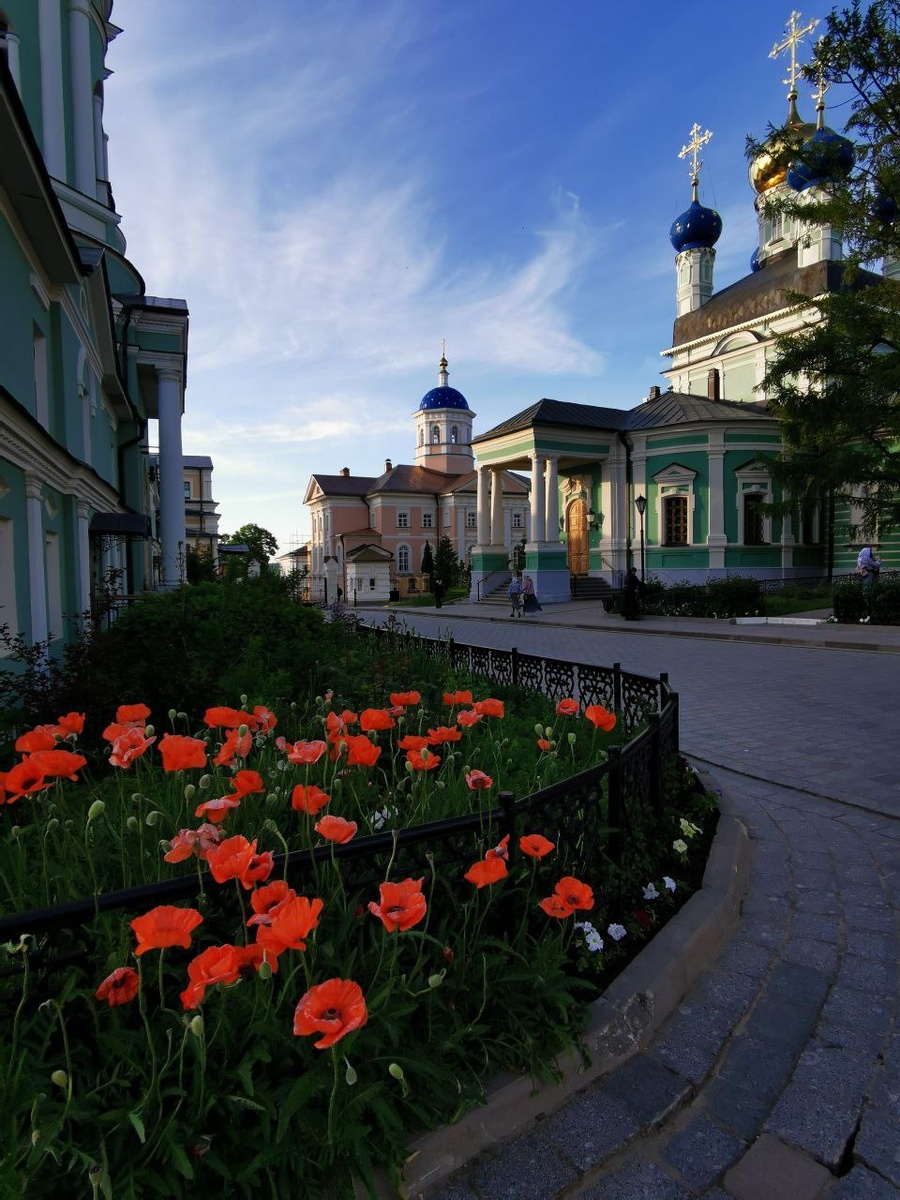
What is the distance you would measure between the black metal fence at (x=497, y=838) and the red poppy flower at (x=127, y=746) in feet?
1.38

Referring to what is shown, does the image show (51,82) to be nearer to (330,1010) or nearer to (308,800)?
(308,800)

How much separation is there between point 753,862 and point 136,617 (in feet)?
15.8

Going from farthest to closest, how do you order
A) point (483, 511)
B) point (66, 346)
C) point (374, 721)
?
point (483, 511) < point (66, 346) < point (374, 721)

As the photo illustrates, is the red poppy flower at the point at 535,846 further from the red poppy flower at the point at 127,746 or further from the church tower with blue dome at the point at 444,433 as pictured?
the church tower with blue dome at the point at 444,433

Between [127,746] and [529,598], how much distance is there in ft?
67.5

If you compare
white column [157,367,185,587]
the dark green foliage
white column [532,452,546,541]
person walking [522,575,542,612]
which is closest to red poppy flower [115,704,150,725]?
white column [157,367,185,587]

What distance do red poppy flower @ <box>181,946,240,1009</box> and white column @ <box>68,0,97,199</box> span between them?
12.8m

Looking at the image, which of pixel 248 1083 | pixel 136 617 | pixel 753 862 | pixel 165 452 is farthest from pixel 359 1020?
pixel 165 452

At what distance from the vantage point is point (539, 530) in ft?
83.0

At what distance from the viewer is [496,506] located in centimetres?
2842

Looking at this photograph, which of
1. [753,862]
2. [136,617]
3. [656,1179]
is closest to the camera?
[656,1179]

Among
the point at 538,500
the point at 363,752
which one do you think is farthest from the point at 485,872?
the point at 538,500

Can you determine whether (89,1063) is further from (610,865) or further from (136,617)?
(136,617)

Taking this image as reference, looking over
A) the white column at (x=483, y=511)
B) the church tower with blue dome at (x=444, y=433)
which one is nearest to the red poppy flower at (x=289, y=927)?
the white column at (x=483, y=511)
